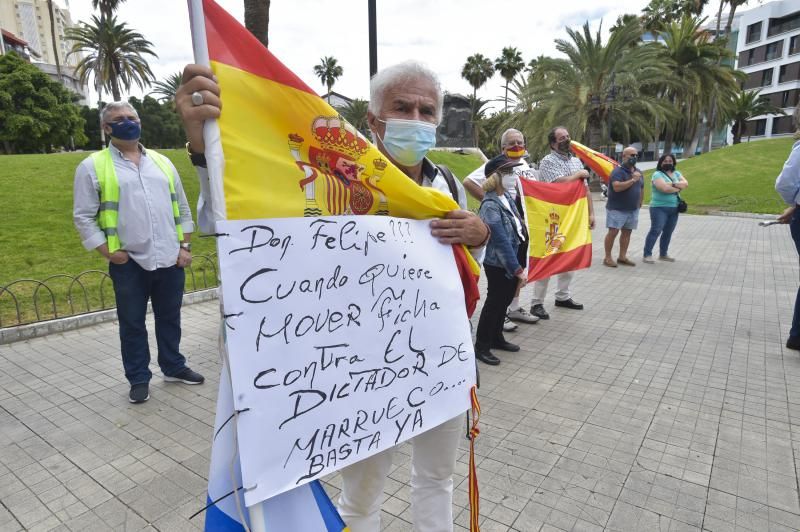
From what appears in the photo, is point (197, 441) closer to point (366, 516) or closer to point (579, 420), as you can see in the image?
point (366, 516)

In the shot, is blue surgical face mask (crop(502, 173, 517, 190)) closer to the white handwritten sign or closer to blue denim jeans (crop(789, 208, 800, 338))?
blue denim jeans (crop(789, 208, 800, 338))

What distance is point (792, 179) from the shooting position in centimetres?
452

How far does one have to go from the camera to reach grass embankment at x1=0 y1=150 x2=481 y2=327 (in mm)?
6645

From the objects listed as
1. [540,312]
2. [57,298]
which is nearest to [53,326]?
[57,298]

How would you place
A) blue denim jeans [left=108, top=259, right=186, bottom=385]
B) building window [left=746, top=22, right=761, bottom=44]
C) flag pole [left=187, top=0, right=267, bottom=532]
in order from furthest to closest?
building window [left=746, top=22, right=761, bottom=44] < blue denim jeans [left=108, top=259, right=186, bottom=385] < flag pole [left=187, top=0, right=267, bottom=532]

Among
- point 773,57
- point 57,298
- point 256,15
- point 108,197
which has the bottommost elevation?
point 57,298

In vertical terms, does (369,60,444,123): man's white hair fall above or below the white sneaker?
above

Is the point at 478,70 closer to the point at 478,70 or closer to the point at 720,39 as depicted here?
the point at 478,70

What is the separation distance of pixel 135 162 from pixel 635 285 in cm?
712

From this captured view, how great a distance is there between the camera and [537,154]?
2795 cm

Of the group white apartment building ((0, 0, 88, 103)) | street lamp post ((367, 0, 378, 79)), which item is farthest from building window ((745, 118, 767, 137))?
white apartment building ((0, 0, 88, 103))

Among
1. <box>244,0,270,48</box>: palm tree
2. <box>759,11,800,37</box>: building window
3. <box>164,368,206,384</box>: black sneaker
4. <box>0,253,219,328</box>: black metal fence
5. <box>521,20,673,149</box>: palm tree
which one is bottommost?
<box>164,368,206,384</box>: black sneaker

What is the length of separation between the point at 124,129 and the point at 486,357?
356cm

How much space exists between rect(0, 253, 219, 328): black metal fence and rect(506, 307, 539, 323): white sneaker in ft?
12.3
